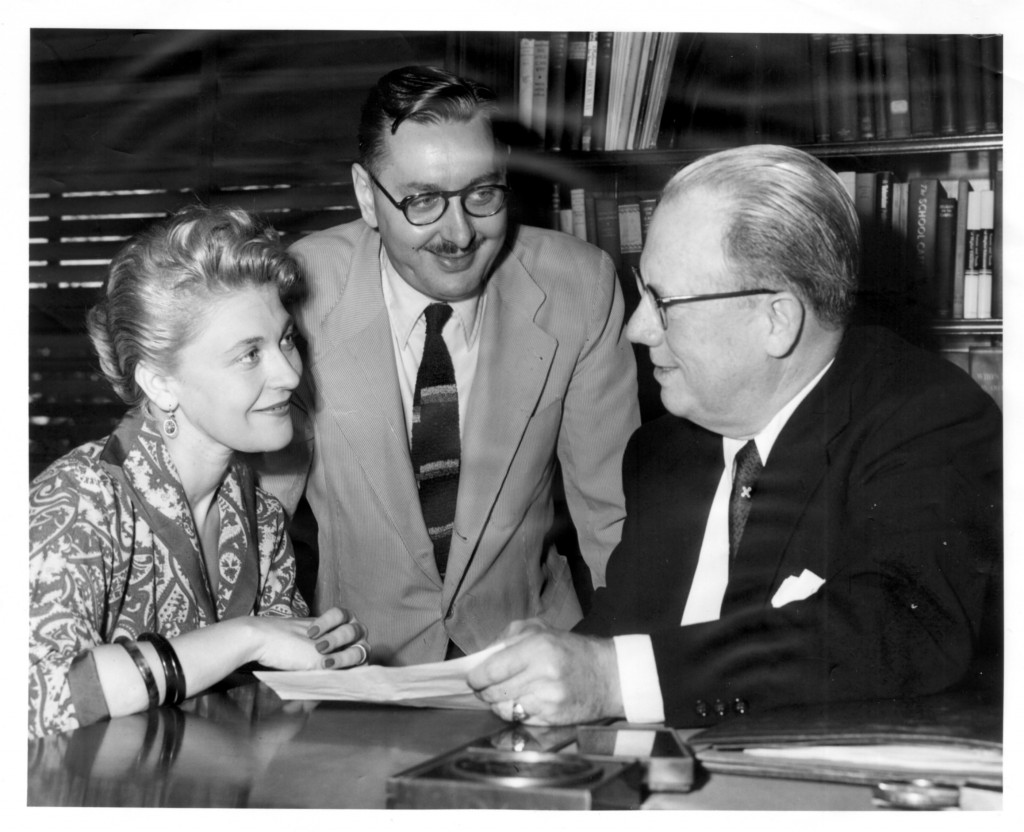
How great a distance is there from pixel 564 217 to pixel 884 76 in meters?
0.68

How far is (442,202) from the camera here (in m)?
1.86

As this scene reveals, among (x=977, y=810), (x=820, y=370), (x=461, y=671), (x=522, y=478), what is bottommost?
(x=977, y=810)

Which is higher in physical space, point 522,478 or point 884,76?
point 884,76

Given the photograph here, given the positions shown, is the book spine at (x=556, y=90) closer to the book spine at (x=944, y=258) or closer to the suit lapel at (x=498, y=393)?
the suit lapel at (x=498, y=393)

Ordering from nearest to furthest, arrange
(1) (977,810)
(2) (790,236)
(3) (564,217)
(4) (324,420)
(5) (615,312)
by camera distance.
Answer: (1) (977,810) → (2) (790,236) → (4) (324,420) → (5) (615,312) → (3) (564,217)

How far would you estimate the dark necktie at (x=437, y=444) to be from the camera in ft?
6.09

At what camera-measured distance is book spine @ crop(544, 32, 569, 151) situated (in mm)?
1899

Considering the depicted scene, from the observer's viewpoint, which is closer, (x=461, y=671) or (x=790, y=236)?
(x=461, y=671)

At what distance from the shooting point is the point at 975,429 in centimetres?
160

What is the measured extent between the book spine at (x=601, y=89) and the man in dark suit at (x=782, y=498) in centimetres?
47
